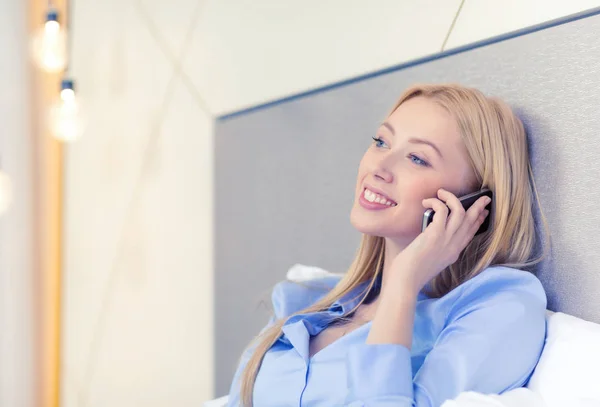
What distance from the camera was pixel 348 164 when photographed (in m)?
1.47

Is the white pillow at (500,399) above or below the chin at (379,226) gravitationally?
below

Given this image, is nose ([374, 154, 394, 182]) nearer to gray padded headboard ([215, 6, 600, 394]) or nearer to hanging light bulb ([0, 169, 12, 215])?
gray padded headboard ([215, 6, 600, 394])

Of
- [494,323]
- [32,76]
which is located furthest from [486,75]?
[32,76]

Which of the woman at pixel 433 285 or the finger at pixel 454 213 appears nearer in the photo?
the woman at pixel 433 285

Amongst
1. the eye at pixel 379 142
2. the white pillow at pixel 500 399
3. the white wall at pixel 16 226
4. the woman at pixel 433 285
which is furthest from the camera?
the white wall at pixel 16 226

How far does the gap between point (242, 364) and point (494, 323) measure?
0.54 metres

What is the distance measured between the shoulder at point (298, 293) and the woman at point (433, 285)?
0.38ft

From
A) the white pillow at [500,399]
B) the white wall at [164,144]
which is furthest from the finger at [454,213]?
the white wall at [164,144]

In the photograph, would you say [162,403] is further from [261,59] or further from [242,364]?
[261,59]

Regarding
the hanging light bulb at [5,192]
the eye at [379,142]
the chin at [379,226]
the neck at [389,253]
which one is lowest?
the neck at [389,253]

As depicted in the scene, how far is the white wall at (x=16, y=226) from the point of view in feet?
8.14

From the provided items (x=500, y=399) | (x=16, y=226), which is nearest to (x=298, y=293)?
(x=500, y=399)

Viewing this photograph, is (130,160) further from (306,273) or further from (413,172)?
(413,172)

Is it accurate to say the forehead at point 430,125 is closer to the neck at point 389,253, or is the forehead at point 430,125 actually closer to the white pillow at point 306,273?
the neck at point 389,253
